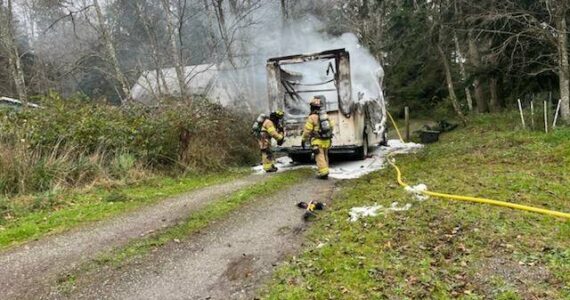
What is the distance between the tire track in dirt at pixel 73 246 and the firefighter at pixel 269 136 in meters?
3.36

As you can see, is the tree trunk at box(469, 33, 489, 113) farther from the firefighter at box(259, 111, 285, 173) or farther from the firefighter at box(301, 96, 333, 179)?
the firefighter at box(301, 96, 333, 179)

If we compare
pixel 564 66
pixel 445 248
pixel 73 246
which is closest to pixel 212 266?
pixel 73 246

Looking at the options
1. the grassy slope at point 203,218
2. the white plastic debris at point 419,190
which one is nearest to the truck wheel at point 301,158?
the grassy slope at point 203,218

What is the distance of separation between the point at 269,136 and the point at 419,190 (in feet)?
16.5

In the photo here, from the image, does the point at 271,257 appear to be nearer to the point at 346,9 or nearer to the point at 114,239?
the point at 114,239

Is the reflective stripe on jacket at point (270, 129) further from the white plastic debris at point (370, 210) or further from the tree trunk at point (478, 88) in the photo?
the tree trunk at point (478, 88)

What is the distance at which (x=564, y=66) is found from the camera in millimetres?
14258

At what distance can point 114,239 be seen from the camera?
6.27 m

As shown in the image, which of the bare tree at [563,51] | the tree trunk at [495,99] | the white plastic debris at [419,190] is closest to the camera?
the white plastic debris at [419,190]

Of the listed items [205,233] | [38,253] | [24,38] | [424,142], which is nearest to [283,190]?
[205,233]

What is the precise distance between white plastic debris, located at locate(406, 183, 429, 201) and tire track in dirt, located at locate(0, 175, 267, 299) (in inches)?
131

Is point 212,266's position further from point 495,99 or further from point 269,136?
point 495,99

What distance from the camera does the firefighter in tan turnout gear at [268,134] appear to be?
11.7 m

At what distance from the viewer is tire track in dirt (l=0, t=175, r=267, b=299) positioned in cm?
491
